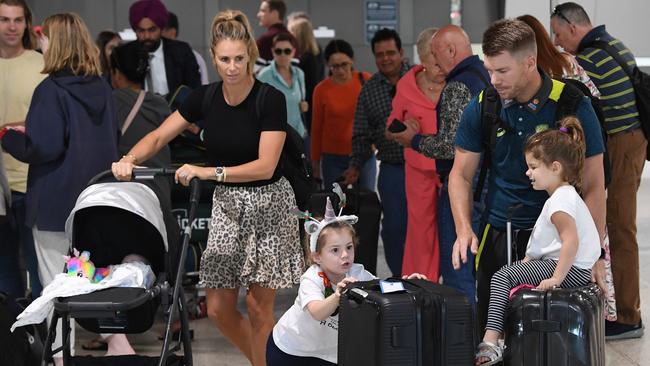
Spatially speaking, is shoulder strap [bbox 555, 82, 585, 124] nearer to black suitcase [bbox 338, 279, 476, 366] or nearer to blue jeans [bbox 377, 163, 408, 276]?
black suitcase [bbox 338, 279, 476, 366]

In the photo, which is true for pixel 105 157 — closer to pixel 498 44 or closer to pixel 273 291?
pixel 273 291

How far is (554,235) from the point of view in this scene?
12.5 ft

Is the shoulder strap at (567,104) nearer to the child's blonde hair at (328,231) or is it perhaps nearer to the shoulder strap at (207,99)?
the child's blonde hair at (328,231)

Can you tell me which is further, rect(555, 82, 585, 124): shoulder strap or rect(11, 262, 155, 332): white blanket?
rect(11, 262, 155, 332): white blanket

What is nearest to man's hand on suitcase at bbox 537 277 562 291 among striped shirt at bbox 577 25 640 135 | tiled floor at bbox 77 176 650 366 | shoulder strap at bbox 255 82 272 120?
shoulder strap at bbox 255 82 272 120

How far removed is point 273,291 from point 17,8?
203 centimetres

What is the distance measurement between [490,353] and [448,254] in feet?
6.86

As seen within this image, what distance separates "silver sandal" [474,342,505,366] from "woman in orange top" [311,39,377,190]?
3816 mm

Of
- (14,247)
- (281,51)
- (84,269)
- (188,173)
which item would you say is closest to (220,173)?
(188,173)

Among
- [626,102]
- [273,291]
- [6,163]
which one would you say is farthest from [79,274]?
[626,102]

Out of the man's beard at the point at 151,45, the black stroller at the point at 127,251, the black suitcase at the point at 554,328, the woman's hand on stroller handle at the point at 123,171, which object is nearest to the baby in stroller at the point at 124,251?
the black stroller at the point at 127,251

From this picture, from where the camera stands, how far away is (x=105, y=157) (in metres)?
5.14

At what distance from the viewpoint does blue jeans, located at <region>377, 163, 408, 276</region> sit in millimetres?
6609

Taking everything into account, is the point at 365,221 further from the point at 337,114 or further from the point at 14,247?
the point at 14,247
